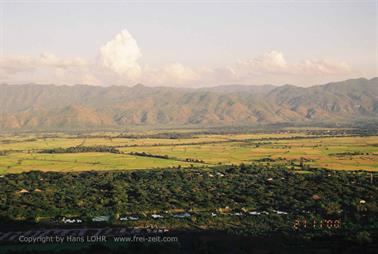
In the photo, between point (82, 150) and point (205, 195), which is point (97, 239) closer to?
point (205, 195)

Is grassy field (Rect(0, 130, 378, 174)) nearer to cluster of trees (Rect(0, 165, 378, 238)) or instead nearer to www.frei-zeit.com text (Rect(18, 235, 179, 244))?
cluster of trees (Rect(0, 165, 378, 238))

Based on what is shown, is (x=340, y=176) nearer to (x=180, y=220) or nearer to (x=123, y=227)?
(x=180, y=220)

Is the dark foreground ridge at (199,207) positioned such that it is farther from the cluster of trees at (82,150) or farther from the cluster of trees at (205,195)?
the cluster of trees at (82,150)

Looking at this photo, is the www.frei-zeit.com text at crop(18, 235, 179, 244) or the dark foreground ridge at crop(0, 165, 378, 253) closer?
the www.frei-zeit.com text at crop(18, 235, 179, 244)

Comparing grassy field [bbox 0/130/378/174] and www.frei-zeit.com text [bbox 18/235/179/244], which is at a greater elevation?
grassy field [bbox 0/130/378/174]

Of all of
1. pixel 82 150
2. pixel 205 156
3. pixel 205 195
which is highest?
pixel 205 156

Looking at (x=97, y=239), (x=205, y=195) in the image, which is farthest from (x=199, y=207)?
(x=97, y=239)

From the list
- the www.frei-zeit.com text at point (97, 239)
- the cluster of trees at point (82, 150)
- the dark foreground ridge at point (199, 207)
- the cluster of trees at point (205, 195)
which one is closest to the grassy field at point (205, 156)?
the cluster of trees at point (82, 150)

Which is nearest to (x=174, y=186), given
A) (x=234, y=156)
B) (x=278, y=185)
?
(x=278, y=185)

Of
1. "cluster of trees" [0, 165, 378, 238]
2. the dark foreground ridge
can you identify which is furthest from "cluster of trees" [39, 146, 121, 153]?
the dark foreground ridge
